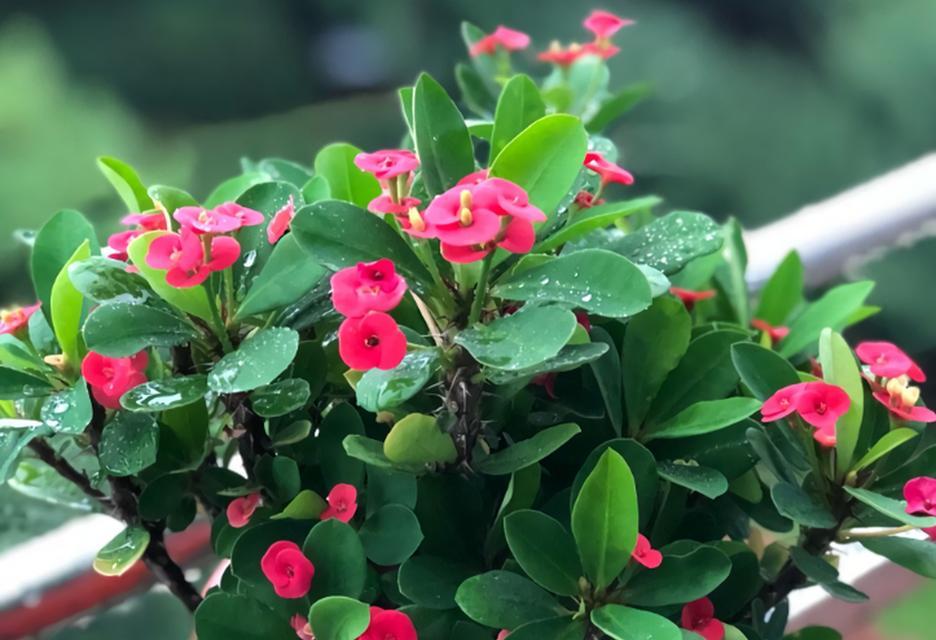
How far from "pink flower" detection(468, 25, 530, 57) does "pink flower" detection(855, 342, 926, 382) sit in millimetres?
441

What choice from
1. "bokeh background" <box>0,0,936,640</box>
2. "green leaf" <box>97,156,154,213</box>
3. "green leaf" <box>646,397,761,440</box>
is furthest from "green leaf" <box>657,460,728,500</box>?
"bokeh background" <box>0,0,936,640</box>

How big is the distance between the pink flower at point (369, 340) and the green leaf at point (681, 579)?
19cm

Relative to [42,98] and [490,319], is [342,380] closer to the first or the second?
[490,319]

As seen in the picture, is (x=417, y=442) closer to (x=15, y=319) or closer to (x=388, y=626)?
(x=388, y=626)

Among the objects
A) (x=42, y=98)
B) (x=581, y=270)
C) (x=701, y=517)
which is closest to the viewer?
(x=581, y=270)

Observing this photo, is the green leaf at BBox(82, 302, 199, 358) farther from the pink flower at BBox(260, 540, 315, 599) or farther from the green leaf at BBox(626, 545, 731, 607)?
the green leaf at BBox(626, 545, 731, 607)

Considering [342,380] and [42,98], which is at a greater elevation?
[342,380]

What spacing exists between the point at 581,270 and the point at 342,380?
0.19 metres

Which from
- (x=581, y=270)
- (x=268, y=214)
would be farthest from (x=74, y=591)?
(x=581, y=270)

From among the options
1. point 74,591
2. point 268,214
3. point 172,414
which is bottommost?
point 74,591

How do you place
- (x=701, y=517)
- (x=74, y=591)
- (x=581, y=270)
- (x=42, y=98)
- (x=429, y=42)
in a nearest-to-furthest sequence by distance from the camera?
1. (x=581, y=270)
2. (x=701, y=517)
3. (x=74, y=591)
4. (x=42, y=98)
5. (x=429, y=42)

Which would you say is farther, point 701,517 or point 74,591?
point 74,591

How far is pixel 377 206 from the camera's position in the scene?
1.39ft

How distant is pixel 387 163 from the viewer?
436mm
